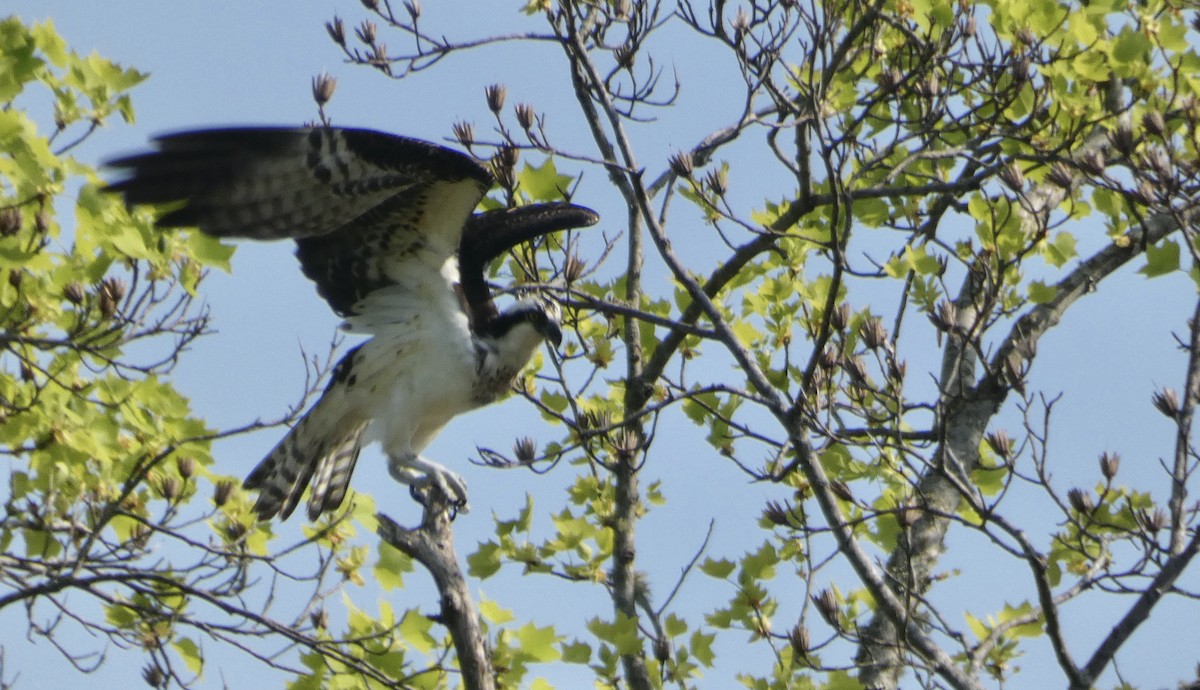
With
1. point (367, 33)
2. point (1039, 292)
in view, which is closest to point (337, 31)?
point (367, 33)

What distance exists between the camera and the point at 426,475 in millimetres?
5816

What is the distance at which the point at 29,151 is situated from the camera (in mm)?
4445

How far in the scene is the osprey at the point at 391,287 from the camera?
16.6 feet

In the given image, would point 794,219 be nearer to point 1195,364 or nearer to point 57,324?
point 1195,364

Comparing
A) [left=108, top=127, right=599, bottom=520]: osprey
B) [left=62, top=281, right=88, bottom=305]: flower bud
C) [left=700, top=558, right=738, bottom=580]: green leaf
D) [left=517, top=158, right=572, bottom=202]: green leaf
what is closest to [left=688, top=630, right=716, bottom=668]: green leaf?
[left=700, top=558, right=738, bottom=580]: green leaf

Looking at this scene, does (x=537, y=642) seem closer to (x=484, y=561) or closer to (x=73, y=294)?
(x=484, y=561)

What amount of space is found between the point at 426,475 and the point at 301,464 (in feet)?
2.16

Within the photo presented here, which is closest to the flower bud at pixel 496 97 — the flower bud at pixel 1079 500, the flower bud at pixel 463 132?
the flower bud at pixel 463 132

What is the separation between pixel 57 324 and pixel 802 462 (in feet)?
8.88

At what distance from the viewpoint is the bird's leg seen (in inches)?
224

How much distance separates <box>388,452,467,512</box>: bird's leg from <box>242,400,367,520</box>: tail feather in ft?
1.01

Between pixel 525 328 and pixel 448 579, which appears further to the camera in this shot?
pixel 525 328

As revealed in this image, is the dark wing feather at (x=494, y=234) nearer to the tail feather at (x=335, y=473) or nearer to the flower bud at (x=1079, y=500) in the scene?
the tail feather at (x=335, y=473)

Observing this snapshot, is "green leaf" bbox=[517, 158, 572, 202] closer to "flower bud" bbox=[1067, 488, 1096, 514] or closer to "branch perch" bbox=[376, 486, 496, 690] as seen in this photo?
"branch perch" bbox=[376, 486, 496, 690]
